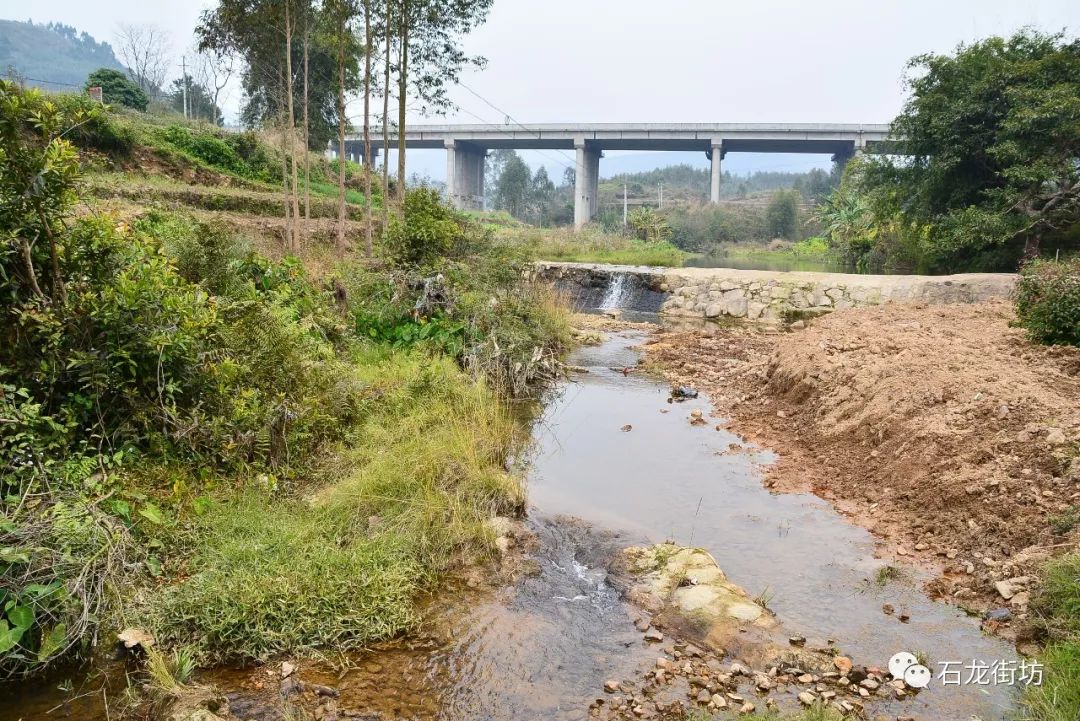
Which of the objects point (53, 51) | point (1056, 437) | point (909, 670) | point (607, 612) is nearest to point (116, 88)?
point (607, 612)

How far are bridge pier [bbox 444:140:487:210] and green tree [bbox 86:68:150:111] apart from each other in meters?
25.9

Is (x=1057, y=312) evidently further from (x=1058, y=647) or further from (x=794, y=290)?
(x=794, y=290)

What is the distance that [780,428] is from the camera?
334 inches

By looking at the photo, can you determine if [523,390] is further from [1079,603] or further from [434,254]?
[1079,603]

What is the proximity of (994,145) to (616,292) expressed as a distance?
35.1 ft

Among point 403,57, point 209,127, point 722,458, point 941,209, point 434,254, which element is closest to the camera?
point 722,458

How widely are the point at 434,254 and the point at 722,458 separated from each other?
5.88 meters

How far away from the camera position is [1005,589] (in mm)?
4328

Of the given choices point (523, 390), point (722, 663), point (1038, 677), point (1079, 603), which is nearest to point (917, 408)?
point (1079, 603)

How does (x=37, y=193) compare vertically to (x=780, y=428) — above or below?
above

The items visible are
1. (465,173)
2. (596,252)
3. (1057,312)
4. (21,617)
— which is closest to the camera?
(21,617)

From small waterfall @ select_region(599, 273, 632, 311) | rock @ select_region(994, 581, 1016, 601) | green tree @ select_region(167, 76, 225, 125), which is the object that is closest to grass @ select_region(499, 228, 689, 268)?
small waterfall @ select_region(599, 273, 632, 311)

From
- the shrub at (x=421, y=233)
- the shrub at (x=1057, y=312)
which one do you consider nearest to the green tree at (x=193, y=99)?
the shrub at (x=421, y=233)

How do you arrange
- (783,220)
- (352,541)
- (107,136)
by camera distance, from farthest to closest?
(783,220)
(107,136)
(352,541)
